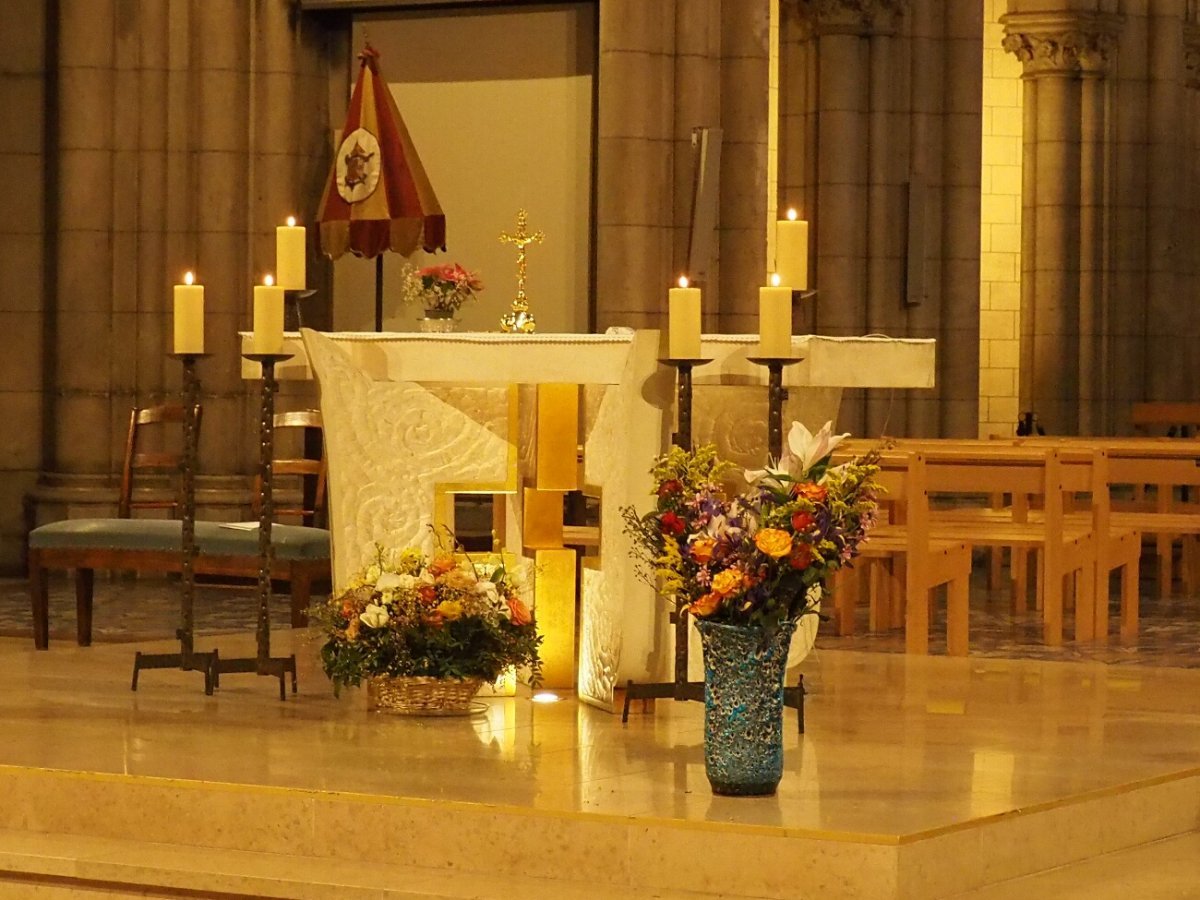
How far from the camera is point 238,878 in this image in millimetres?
5199

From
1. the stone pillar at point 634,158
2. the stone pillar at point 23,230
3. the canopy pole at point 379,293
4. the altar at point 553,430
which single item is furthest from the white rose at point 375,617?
the stone pillar at point 23,230

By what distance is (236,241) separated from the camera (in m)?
12.4

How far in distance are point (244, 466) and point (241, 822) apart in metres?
6.95

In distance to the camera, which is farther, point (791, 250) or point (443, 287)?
point (443, 287)

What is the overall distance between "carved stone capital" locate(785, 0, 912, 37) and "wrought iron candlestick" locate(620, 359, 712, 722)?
8178 mm

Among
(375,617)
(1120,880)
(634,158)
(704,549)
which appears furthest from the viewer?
(634,158)

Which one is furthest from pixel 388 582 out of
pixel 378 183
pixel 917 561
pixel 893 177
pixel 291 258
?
pixel 893 177

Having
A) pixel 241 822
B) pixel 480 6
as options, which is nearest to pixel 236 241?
pixel 480 6

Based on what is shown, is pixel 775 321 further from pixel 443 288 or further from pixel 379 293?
pixel 379 293

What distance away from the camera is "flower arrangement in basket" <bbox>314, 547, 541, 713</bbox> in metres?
6.60

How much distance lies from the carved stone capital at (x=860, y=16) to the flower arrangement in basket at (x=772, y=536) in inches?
365

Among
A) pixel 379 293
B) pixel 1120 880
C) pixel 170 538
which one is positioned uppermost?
pixel 379 293

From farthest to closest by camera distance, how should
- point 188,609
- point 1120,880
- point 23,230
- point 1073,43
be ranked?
point 1073,43, point 23,230, point 188,609, point 1120,880

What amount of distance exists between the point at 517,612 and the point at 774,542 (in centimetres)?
148
